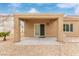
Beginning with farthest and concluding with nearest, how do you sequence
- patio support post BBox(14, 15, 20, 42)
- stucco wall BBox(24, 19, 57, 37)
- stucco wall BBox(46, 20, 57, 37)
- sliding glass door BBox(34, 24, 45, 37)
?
sliding glass door BBox(34, 24, 45, 37) → stucco wall BBox(24, 19, 57, 37) → stucco wall BBox(46, 20, 57, 37) → patio support post BBox(14, 15, 20, 42)

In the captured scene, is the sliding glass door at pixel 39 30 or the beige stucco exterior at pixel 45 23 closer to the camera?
the beige stucco exterior at pixel 45 23

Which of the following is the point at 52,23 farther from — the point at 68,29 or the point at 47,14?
the point at 47,14

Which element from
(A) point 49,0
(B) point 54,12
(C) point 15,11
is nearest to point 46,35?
(B) point 54,12

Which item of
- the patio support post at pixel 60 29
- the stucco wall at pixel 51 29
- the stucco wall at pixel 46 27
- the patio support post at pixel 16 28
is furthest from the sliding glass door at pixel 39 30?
the patio support post at pixel 16 28

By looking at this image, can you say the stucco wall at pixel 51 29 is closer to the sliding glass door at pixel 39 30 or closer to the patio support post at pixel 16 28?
the sliding glass door at pixel 39 30

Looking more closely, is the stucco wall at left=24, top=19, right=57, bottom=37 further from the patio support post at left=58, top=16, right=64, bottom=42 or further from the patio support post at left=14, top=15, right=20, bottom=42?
the patio support post at left=14, top=15, right=20, bottom=42

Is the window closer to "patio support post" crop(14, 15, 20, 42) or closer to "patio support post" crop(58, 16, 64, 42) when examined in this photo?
"patio support post" crop(58, 16, 64, 42)

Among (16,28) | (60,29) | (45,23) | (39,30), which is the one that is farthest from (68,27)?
(16,28)

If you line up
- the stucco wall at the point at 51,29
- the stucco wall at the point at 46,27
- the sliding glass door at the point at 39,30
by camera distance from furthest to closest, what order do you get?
the sliding glass door at the point at 39,30 < the stucco wall at the point at 46,27 < the stucco wall at the point at 51,29

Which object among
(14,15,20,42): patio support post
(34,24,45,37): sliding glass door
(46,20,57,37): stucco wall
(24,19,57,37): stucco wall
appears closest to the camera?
(14,15,20,42): patio support post

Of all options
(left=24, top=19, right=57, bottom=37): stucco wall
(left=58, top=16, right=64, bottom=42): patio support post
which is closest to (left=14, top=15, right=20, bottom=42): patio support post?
(left=58, top=16, right=64, bottom=42): patio support post

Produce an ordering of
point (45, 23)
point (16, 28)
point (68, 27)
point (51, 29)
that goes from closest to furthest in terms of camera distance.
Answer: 1. point (16, 28)
2. point (51, 29)
3. point (45, 23)
4. point (68, 27)

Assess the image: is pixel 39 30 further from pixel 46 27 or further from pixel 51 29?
pixel 51 29

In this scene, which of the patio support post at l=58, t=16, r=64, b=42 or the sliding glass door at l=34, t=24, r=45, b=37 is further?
the sliding glass door at l=34, t=24, r=45, b=37
